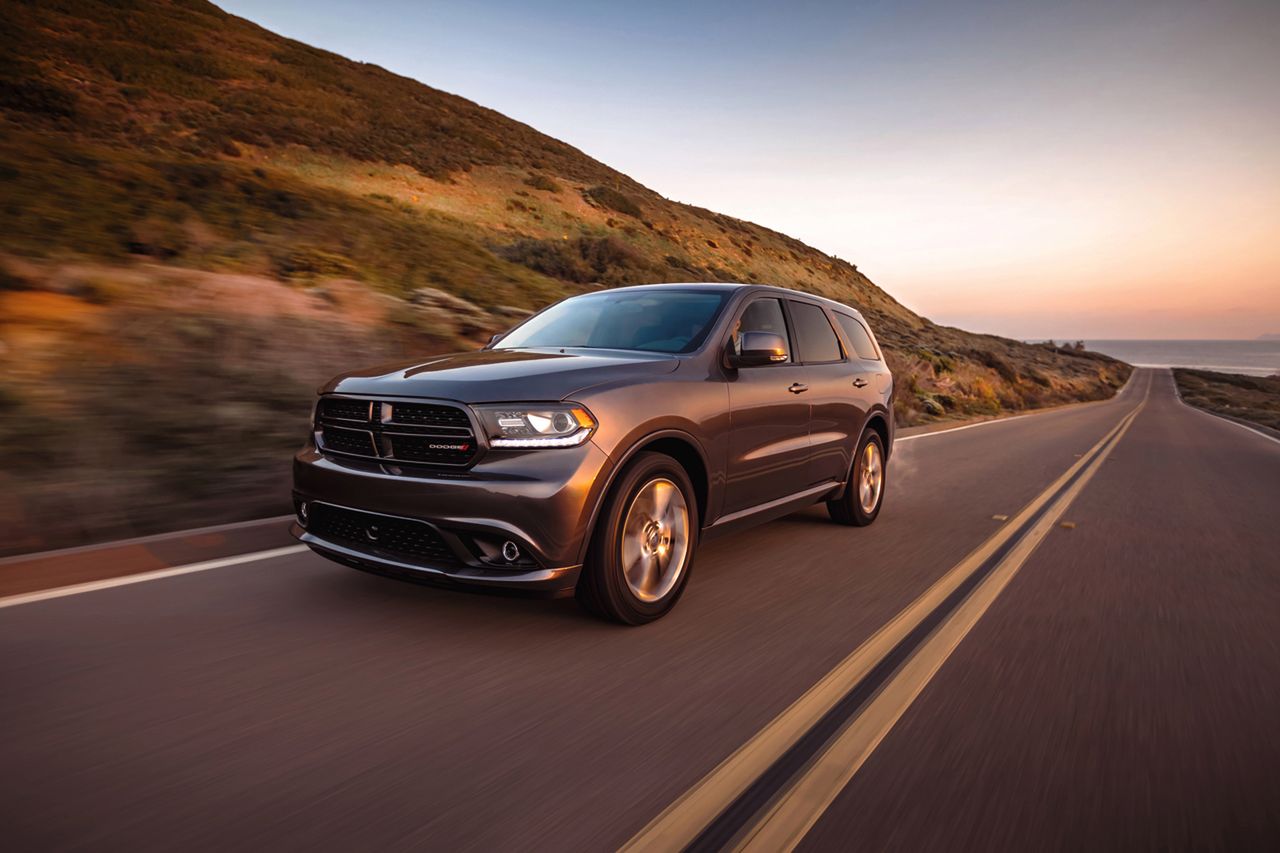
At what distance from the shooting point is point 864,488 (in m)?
6.54

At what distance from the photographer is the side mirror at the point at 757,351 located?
4375mm

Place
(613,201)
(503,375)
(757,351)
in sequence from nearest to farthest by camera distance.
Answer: (503,375)
(757,351)
(613,201)

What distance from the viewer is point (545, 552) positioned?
11.1 feet

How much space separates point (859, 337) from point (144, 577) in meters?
5.28

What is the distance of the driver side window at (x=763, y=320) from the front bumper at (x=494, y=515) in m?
1.62

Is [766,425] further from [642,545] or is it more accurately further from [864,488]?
[864,488]

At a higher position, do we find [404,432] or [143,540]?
[404,432]

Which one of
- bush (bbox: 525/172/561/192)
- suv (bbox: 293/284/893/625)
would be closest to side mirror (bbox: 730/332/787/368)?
suv (bbox: 293/284/893/625)

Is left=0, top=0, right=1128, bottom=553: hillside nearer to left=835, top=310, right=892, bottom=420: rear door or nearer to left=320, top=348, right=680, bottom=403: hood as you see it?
left=320, top=348, right=680, bottom=403: hood

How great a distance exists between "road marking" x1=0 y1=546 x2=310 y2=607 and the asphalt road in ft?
0.39

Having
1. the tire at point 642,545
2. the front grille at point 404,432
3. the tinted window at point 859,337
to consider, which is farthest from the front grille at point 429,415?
the tinted window at point 859,337

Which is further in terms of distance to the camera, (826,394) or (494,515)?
(826,394)

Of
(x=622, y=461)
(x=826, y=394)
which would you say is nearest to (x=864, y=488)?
(x=826, y=394)

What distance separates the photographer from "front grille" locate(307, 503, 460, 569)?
343 cm
